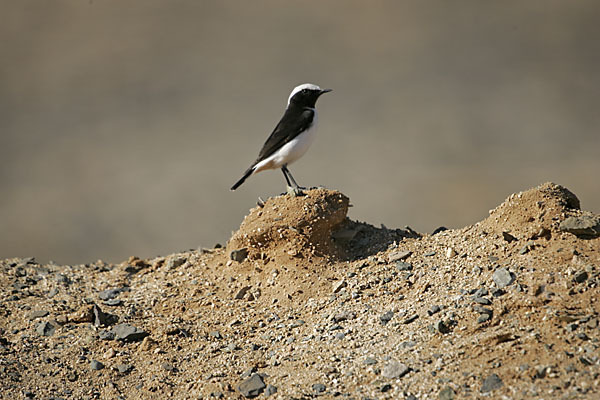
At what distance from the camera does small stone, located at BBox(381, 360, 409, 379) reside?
5930 millimetres

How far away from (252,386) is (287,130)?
176 inches

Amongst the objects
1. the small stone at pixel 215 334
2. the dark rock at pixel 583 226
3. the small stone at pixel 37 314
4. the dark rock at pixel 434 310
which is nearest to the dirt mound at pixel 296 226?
the small stone at pixel 215 334

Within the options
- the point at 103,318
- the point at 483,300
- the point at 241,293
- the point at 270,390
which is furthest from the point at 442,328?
the point at 103,318

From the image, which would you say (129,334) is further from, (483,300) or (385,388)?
(483,300)

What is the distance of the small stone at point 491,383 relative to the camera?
213 inches

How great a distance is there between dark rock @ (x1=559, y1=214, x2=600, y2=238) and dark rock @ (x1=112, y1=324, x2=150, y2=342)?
457 centimetres

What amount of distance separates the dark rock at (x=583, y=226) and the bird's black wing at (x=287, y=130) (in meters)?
4.01

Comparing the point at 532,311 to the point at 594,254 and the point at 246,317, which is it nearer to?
the point at 594,254

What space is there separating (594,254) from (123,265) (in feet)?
21.1

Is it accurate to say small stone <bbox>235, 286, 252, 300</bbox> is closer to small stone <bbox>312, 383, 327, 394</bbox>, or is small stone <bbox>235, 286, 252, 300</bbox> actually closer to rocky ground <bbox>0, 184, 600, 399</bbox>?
rocky ground <bbox>0, 184, 600, 399</bbox>

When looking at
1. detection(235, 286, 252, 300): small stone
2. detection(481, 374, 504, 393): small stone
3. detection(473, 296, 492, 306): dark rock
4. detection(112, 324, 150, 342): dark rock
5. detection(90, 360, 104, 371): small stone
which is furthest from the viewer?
detection(235, 286, 252, 300): small stone

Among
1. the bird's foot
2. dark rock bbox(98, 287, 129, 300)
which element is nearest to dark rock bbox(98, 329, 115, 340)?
dark rock bbox(98, 287, 129, 300)

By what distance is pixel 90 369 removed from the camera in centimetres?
727

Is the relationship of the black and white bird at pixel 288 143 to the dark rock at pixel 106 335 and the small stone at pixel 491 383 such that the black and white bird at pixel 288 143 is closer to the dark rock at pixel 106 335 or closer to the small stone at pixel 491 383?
the dark rock at pixel 106 335
